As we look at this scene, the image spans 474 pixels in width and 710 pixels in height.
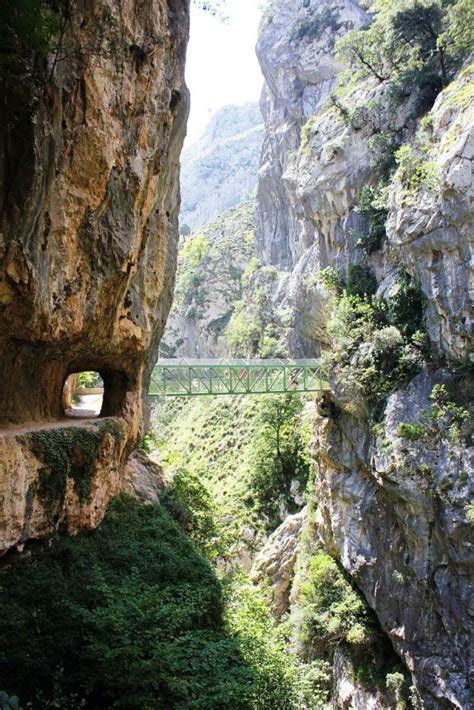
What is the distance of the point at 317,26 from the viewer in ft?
146

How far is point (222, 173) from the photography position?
120m

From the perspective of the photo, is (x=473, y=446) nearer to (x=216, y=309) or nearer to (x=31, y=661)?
(x=31, y=661)

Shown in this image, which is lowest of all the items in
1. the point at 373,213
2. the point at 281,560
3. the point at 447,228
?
the point at 281,560

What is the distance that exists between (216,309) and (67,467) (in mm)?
48764

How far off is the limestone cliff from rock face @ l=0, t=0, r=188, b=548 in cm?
860

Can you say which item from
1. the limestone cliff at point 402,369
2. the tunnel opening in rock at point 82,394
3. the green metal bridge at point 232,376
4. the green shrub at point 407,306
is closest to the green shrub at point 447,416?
the limestone cliff at point 402,369

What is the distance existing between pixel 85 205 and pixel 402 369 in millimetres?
12787

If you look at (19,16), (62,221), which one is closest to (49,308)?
(62,221)

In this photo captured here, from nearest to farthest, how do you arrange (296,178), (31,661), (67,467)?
(31,661), (67,467), (296,178)

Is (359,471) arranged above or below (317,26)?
below

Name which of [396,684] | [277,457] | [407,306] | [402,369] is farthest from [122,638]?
[277,457]

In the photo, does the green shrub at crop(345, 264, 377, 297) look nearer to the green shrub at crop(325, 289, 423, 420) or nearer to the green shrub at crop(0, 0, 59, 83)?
the green shrub at crop(325, 289, 423, 420)

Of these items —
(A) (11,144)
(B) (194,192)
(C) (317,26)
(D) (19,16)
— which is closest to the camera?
(D) (19,16)

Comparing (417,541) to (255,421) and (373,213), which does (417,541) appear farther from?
(255,421)
